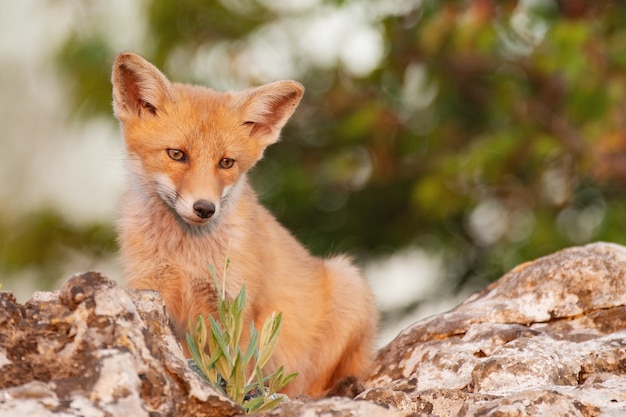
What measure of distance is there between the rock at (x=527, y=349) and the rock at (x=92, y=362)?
1.02 m

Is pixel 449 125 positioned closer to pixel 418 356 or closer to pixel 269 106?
pixel 269 106

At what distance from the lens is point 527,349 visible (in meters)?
4.85

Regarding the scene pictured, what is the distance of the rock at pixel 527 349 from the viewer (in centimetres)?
403

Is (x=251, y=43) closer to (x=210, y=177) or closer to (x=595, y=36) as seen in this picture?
(x=595, y=36)

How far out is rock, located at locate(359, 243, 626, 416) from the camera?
4.03m

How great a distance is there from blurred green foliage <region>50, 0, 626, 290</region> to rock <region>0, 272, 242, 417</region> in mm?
7885

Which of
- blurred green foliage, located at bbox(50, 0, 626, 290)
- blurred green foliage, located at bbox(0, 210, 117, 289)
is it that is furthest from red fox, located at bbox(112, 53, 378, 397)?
blurred green foliage, located at bbox(0, 210, 117, 289)

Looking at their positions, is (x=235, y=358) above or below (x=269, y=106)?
below

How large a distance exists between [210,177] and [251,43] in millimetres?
9430

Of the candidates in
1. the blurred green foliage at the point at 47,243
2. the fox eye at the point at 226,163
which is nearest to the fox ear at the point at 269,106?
the fox eye at the point at 226,163

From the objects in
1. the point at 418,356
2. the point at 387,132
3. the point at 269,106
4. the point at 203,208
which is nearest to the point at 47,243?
the point at 387,132

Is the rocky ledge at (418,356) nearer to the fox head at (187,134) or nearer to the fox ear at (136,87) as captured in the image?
the fox head at (187,134)

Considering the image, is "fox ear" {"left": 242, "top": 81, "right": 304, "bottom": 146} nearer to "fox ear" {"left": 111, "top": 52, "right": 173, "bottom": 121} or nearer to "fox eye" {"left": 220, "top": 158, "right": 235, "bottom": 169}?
"fox eye" {"left": 220, "top": 158, "right": 235, "bottom": 169}

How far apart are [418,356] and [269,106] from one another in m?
2.14
